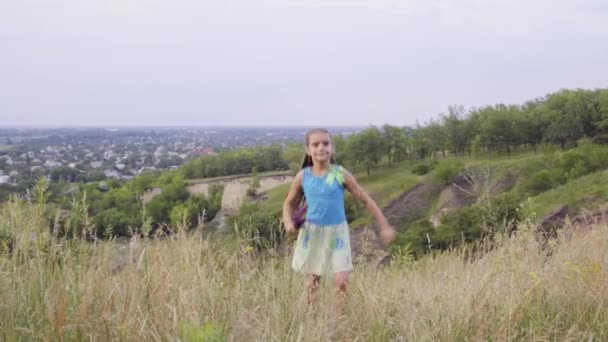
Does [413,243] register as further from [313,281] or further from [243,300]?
[243,300]

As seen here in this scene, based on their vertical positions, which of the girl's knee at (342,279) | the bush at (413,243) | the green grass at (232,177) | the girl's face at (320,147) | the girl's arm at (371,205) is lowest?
the green grass at (232,177)

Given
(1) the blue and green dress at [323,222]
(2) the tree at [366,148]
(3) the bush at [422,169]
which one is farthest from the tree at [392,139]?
(1) the blue and green dress at [323,222]

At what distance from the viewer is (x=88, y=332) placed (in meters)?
2.25

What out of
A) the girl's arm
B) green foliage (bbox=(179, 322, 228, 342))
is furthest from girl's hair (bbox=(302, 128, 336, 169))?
green foliage (bbox=(179, 322, 228, 342))

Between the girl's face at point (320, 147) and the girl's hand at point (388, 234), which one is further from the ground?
the girl's face at point (320, 147)

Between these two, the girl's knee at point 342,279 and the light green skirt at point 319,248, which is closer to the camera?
the girl's knee at point 342,279

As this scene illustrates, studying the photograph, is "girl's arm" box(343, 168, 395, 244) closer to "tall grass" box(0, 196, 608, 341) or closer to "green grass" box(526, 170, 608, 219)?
"tall grass" box(0, 196, 608, 341)

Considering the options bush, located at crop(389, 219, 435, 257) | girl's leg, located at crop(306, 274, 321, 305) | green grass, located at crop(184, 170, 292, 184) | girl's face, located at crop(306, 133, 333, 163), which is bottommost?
green grass, located at crop(184, 170, 292, 184)

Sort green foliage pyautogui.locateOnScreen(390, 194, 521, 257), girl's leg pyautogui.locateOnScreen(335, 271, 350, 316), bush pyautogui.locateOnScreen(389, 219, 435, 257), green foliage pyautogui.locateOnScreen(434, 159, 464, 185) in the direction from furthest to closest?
green foliage pyautogui.locateOnScreen(434, 159, 464, 185) → bush pyautogui.locateOnScreen(389, 219, 435, 257) → green foliage pyautogui.locateOnScreen(390, 194, 521, 257) → girl's leg pyautogui.locateOnScreen(335, 271, 350, 316)

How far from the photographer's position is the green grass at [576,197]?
2189 cm

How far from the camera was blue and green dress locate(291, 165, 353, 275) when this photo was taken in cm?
364

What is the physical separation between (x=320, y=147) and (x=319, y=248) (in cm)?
72

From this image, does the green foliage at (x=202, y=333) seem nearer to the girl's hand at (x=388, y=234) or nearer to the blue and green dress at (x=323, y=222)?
the blue and green dress at (x=323, y=222)

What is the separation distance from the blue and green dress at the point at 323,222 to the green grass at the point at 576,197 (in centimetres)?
1780
